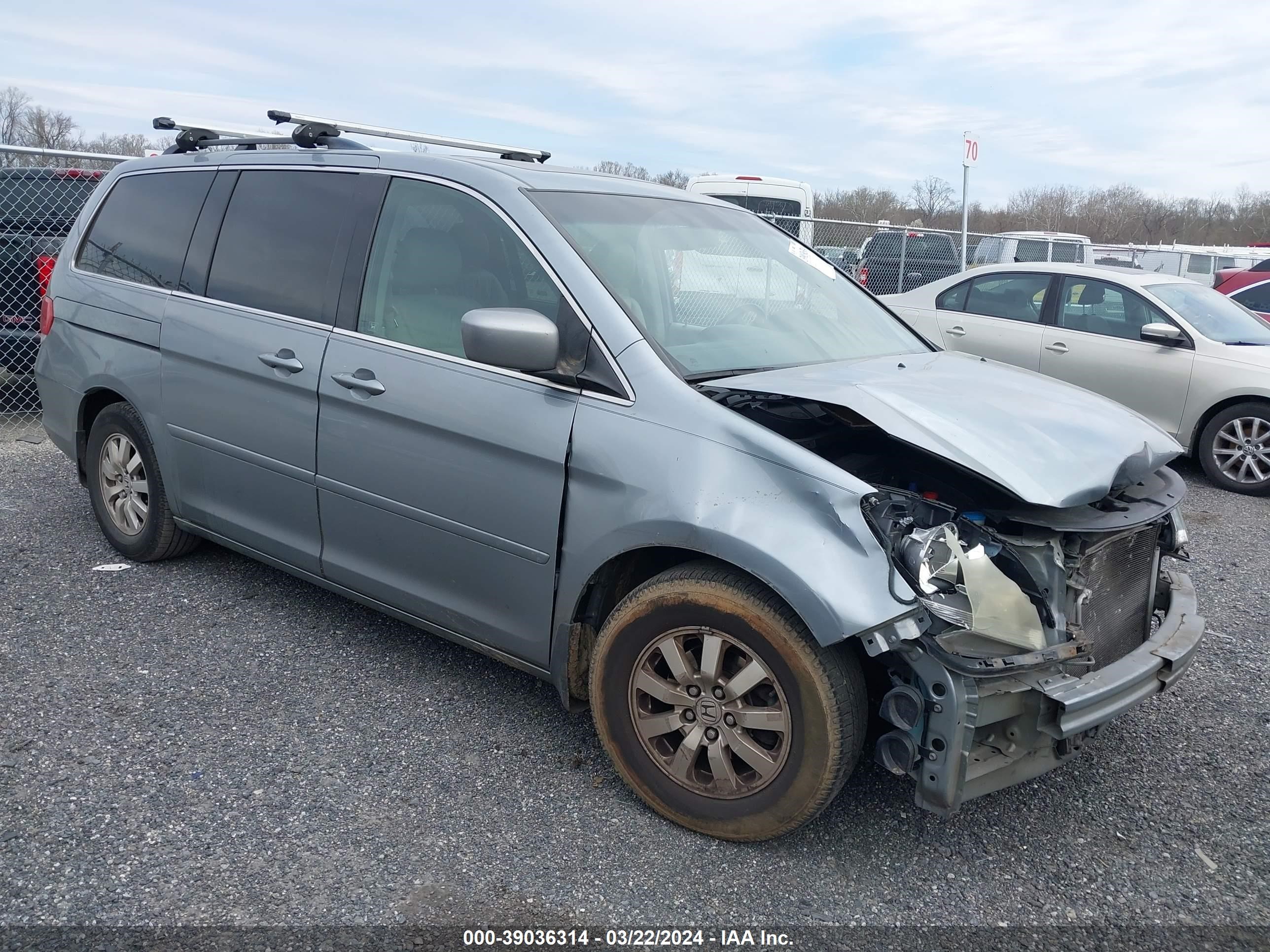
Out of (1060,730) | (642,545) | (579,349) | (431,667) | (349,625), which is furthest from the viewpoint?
(349,625)

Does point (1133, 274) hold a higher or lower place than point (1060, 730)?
higher

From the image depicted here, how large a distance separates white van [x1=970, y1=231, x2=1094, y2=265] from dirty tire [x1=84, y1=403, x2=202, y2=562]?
13.9 metres

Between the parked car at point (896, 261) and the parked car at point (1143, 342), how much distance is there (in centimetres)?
450

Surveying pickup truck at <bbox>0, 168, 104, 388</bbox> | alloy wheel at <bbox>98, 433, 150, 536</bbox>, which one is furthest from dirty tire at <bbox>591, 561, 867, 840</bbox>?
pickup truck at <bbox>0, 168, 104, 388</bbox>

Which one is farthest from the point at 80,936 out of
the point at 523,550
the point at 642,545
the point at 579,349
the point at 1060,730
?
the point at 1060,730

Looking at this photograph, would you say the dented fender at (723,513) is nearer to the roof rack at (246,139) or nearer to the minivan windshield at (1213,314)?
the roof rack at (246,139)

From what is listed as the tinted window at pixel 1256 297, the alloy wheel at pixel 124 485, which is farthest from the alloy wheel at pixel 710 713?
the tinted window at pixel 1256 297

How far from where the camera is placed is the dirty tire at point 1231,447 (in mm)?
7230

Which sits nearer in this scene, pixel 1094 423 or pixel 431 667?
pixel 1094 423

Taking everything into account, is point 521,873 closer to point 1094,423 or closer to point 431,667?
point 431,667

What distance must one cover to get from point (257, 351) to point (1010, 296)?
22.2 ft

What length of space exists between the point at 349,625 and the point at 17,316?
5.55m

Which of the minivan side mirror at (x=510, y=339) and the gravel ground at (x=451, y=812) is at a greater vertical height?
the minivan side mirror at (x=510, y=339)

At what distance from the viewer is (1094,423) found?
3.12 meters
